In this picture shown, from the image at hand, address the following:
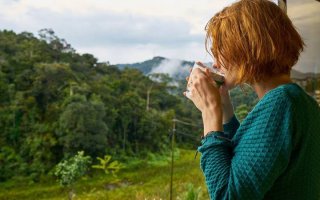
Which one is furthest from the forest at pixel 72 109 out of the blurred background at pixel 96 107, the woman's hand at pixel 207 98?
the woman's hand at pixel 207 98

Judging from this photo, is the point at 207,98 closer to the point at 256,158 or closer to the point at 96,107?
the point at 256,158

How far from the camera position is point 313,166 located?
2.00 feet

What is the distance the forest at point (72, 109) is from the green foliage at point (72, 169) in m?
0.17

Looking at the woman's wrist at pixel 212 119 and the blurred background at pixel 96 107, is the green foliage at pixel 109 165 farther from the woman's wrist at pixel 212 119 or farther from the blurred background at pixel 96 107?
the woman's wrist at pixel 212 119

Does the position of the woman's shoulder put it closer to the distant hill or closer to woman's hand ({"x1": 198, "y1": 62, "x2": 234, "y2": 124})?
woman's hand ({"x1": 198, "y1": 62, "x2": 234, "y2": 124})

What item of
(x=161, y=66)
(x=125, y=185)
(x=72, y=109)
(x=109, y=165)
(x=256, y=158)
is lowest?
(x=125, y=185)

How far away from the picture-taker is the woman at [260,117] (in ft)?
1.88

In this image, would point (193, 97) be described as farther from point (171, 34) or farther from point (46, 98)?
point (171, 34)

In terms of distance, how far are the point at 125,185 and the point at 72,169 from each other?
1.66 feet

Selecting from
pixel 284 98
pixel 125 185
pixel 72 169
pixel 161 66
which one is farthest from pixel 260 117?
pixel 161 66

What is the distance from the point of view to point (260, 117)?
0.59 meters

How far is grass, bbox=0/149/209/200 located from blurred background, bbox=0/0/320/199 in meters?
0.01

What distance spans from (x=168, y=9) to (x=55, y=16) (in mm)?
1392

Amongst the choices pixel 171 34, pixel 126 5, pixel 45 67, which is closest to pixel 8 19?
pixel 45 67
